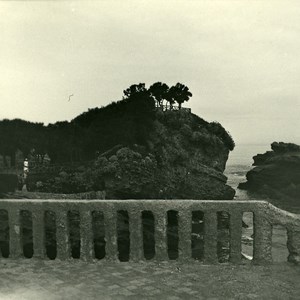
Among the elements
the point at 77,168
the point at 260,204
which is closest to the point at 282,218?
the point at 260,204

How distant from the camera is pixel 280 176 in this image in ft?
251

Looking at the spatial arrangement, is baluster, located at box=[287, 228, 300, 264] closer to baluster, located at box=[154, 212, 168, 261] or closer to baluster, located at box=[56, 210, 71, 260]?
baluster, located at box=[154, 212, 168, 261]

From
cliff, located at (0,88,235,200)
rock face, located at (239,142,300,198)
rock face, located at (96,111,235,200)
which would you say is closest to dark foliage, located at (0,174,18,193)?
cliff, located at (0,88,235,200)

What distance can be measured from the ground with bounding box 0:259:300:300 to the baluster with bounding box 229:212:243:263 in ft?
0.75

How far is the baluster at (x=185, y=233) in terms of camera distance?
A: 852 centimetres

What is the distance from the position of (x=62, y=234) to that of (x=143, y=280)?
230 centimetres

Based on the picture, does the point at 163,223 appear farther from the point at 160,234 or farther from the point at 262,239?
the point at 262,239

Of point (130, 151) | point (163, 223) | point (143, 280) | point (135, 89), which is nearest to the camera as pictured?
point (143, 280)

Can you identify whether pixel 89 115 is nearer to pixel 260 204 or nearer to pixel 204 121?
pixel 204 121

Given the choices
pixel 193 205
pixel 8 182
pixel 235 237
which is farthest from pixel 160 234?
pixel 8 182

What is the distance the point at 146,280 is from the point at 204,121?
65.6m

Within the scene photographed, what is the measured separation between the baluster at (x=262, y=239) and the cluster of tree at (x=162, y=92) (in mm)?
62884

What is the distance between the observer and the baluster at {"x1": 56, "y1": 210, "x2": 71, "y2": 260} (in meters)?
8.90

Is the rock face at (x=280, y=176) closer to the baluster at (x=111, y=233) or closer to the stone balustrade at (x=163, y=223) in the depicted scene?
the stone balustrade at (x=163, y=223)
